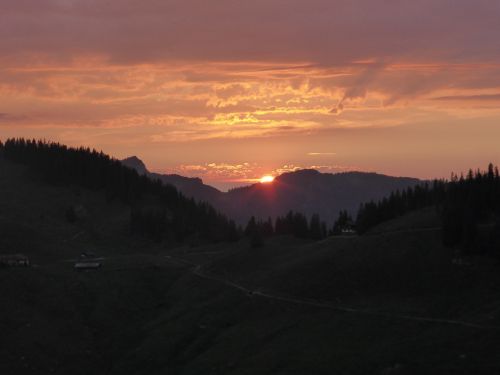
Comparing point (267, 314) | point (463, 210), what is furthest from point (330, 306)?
point (463, 210)

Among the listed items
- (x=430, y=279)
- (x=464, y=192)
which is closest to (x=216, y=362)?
(x=430, y=279)

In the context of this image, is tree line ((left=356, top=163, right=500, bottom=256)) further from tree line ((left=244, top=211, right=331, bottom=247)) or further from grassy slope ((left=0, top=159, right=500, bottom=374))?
tree line ((left=244, top=211, right=331, bottom=247))

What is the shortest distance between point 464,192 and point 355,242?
62.5 ft

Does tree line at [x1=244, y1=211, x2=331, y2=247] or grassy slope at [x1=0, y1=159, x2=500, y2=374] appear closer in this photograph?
grassy slope at [x1=0, y1=159, x2=500, y2=374]

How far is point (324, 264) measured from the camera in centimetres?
9656

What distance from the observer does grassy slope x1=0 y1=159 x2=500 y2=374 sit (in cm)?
6209

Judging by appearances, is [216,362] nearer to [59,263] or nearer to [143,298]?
[143,298]

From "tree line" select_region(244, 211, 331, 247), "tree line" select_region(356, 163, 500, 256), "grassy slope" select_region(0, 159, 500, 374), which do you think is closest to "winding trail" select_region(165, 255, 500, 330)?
"grassy slope" select_region(0, 159, 500, 374)

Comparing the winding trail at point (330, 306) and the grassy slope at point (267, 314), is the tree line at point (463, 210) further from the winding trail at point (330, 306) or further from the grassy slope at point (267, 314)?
the winding trail at point (330, 306)

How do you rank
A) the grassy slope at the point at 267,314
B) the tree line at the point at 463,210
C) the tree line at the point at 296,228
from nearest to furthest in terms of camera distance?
1. the grassy slope at the point at 267,314
2. the tree line at the point at 463,210
3. the tree line at the point at 296,228

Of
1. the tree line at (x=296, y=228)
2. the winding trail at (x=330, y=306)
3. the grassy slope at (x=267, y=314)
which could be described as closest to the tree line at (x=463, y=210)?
the grassy slope at (x=267, y=314)

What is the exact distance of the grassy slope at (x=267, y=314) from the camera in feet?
204

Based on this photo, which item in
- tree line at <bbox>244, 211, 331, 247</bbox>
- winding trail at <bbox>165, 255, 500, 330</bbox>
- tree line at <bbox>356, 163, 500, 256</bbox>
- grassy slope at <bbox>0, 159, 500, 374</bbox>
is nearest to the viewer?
grassy slope at <bbox>0, 159, 500, 374</bbox>

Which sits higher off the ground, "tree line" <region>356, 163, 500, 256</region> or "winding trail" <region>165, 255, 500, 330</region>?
"tree line" <region>356, 163, 500, 256</region>
